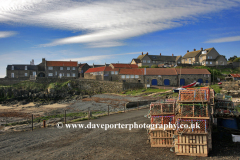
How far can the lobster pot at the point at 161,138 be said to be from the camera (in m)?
10.6

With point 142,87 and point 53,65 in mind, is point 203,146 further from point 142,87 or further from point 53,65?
point 53,65

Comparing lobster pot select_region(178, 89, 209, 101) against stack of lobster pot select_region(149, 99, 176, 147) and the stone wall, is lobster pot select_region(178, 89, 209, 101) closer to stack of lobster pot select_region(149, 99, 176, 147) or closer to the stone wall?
stack of lobster pot select_region(149, 99, 176, 147)

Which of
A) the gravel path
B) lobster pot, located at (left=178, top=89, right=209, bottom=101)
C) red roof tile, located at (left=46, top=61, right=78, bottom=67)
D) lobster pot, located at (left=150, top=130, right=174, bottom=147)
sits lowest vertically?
the gravel path

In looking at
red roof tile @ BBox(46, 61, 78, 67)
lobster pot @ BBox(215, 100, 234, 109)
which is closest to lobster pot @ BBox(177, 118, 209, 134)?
lobster pot @ BBox(215, 100, 234, 109)

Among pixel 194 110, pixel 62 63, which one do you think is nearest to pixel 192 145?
pixel 194 110

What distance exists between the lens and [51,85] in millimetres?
49469

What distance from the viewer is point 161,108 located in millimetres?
11141

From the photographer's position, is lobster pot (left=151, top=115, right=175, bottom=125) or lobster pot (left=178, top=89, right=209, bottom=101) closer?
lobster pot (left=178, top=89, right=209, bottom=101)

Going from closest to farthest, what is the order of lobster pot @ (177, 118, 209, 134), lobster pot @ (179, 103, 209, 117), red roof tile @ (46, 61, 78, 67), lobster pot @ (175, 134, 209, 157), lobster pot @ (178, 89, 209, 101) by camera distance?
lobster pot @ (175, 134, 209, 157)
lobster pot @ (177, 118, 209, 134)
lobster pot @ (179, 103, 209, 117)
lobster pot @ (178, 89, 209, 101)
red roof tile @ (46, 61, 78, 67)

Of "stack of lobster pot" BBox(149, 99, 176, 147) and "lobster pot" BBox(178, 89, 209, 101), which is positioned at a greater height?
"lobster pot" BBox(178, 89, 209, 101)

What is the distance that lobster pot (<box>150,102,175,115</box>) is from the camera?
11219 millimetres

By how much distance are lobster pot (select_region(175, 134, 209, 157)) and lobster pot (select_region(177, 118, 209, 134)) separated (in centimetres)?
28

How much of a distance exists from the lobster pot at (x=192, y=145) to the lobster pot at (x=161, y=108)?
6.41ft

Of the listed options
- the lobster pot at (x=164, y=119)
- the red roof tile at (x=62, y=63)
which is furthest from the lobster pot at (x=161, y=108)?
the red roof tile at (x=62, y=63)
